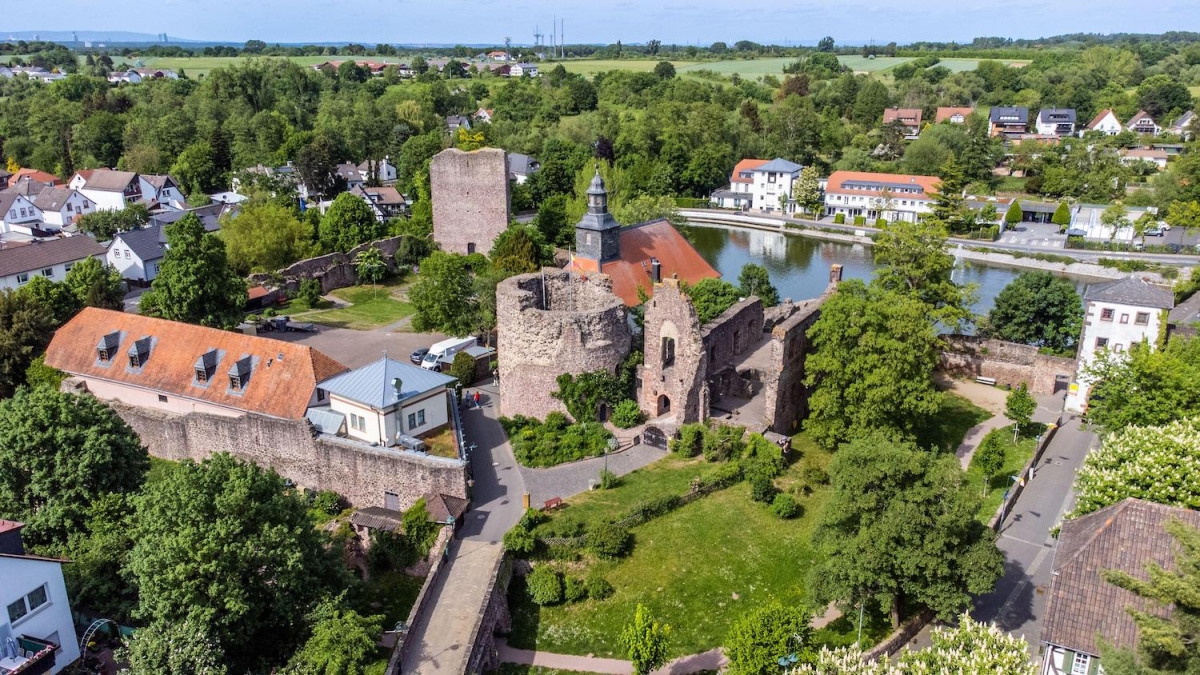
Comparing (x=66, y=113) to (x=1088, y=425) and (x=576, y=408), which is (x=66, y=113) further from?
(x=1088, y=425)

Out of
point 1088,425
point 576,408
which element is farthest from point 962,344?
point 576,408

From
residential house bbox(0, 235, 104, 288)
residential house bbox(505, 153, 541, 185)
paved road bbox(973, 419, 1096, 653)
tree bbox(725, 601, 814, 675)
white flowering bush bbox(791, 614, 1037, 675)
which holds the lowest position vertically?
paved road bbox(973, 419, 1096, 653)

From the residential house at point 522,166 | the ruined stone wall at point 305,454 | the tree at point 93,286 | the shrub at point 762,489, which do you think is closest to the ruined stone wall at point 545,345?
the ruined stone wall at point 305,454

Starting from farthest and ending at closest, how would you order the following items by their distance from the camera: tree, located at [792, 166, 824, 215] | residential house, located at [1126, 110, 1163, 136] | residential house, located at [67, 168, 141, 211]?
residential house, located at [1126, 110, 1163, 136] → tree, located at [792, 166, 824, 215] → residential house, located at [67, 168, 141, 211]

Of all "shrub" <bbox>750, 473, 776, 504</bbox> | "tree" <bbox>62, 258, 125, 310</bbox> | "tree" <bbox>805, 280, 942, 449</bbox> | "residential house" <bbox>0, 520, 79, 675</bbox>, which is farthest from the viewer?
"tree" <bbox>62, 258, 125, 310</bbox>

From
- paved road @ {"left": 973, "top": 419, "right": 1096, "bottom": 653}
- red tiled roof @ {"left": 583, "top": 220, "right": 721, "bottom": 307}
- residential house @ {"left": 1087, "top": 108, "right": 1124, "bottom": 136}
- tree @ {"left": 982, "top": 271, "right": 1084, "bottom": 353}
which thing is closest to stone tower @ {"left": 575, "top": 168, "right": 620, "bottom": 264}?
red tiled roof @ {"left": 583, "top": 220, "right": 721, "bottom": 307}

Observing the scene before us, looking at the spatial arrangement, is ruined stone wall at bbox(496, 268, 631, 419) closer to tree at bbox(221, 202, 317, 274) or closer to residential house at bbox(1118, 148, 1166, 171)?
tree at bbox(221, 202, 317, 274)
